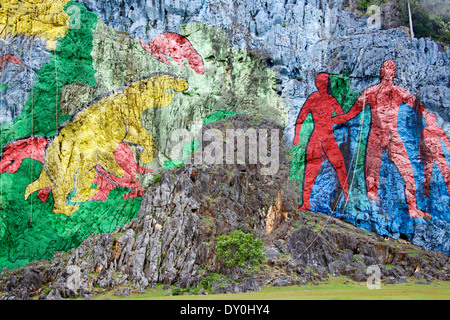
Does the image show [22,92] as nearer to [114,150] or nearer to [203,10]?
[114,150]

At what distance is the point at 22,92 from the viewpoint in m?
30.0

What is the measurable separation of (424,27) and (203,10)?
21.4 metres

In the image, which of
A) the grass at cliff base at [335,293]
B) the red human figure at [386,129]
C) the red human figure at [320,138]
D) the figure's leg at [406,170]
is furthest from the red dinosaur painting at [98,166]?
the figure's leg at [406,170]

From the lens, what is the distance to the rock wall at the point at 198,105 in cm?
2902

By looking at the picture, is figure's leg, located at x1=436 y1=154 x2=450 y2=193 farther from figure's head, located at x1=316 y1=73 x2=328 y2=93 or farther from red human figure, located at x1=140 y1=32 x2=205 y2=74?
red human figure, located at x1=140 y1=32 x2=205 y2=74

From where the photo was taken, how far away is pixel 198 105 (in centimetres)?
3456

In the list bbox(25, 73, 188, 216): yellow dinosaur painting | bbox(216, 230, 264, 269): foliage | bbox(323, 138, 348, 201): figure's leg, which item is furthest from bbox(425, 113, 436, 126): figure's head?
bbox(25, 73, 188, 216): yellow dinosaur painting

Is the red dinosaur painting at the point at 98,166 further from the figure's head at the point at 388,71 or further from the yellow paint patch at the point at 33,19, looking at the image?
the figure's head at the point at 388,71

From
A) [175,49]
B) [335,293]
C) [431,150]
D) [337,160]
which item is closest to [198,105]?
[175,49]

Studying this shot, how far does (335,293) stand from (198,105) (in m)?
18.6

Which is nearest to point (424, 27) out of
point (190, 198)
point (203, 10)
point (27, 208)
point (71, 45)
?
point (203, 10)

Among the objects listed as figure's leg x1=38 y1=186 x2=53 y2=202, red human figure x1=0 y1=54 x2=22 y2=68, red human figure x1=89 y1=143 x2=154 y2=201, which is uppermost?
red human figure x1=0 y1=54 x2=22 y2=68

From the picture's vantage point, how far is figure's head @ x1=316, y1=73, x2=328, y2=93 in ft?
116

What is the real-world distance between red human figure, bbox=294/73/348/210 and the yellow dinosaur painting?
463 inches
